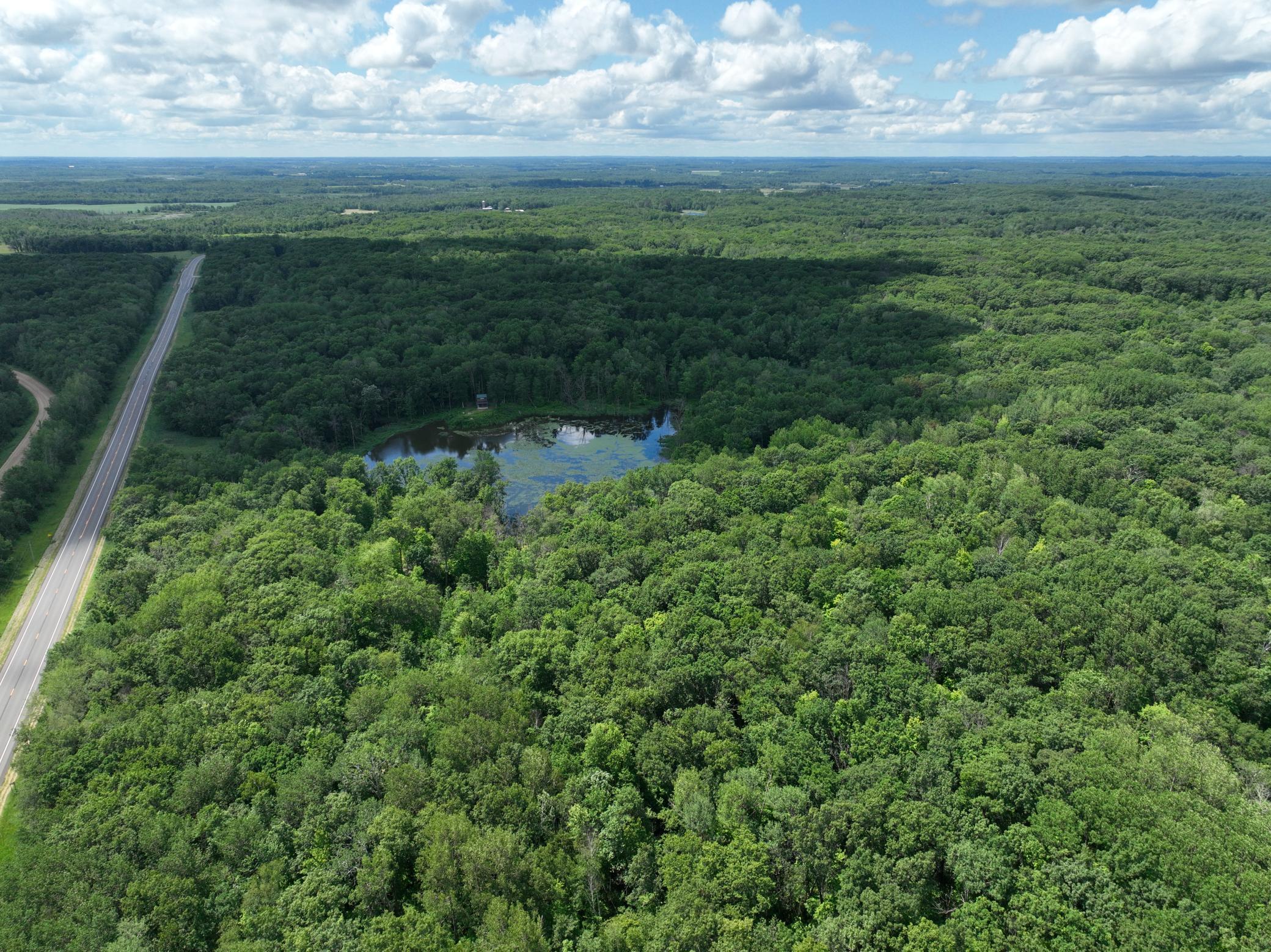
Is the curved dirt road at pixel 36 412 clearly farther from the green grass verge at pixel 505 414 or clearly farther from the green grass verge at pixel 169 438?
the green grass verge at pixel 505 414

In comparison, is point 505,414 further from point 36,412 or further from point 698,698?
point 698,698

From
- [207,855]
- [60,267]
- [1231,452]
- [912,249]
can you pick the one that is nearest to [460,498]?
[207,855]

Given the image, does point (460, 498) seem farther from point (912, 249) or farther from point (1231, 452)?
point (912, 249)

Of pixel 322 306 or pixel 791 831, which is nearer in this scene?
pixel 791 831

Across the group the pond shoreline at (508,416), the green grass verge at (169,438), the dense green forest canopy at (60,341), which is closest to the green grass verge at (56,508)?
the dense green forest canopy at (60,341)

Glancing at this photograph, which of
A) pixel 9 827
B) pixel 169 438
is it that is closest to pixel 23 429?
pixel 169 438

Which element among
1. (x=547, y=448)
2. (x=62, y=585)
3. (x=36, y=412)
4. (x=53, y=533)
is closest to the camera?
(x=62, y=585)

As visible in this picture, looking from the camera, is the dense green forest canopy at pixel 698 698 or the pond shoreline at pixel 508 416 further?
the pond shoreline at pixel 508 416
